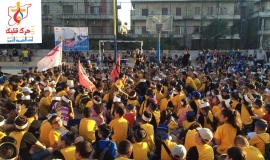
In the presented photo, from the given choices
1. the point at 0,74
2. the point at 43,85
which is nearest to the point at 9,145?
the point at 43,85

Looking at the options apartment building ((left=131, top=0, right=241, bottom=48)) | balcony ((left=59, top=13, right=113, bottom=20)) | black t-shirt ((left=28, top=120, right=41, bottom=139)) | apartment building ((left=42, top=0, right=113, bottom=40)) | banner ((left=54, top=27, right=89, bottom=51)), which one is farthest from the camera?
apartment building ((left=131, top=0, right=241, bottom=48))

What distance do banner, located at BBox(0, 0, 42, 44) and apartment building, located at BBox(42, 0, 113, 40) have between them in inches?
1166

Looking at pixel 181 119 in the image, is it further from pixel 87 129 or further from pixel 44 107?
pixel 44 107

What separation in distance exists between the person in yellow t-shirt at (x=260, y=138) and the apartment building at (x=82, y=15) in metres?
36.2

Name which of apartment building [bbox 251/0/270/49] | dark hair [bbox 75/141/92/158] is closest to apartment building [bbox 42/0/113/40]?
apartment building [bbox 251/0/270/49]

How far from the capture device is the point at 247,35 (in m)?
37.1

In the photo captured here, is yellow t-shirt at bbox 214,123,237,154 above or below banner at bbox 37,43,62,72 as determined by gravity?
below

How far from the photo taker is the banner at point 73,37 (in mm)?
25453

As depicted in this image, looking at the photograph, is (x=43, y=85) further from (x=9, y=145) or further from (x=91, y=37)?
(x=91, y=37)

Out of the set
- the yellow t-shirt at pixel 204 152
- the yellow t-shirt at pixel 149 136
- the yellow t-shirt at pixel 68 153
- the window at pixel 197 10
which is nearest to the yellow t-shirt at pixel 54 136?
the yellow t-shirt at pixel 68 153

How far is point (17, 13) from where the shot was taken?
33.6ft

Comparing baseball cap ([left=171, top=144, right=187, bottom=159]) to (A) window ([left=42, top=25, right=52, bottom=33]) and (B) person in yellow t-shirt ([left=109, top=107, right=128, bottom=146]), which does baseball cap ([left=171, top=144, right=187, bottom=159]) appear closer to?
(B) person in yellow t-shirt ([left=109, top=107, right=128, bottom=146])

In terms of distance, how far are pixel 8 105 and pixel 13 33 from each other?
5.34m

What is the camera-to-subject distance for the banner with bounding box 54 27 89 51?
83.5 ft
